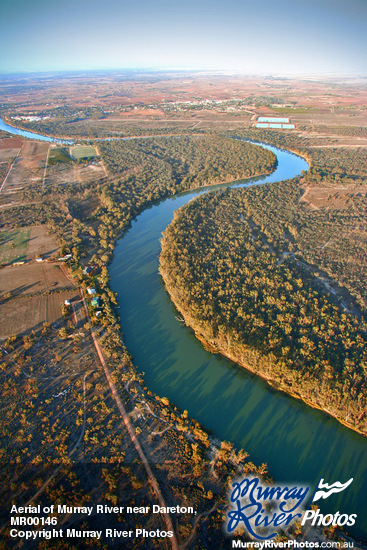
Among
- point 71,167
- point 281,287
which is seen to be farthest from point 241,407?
point 71,167

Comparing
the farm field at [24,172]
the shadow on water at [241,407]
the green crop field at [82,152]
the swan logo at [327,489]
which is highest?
the green crop field at [82,152]

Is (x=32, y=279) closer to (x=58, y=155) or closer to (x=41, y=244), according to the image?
(x=41, y=244)

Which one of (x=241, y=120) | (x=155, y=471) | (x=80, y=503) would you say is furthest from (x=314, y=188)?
(x=241, y=120)

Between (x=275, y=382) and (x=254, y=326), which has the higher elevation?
(x=254, y=326)

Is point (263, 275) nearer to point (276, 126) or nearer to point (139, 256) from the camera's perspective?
point (139, 256)

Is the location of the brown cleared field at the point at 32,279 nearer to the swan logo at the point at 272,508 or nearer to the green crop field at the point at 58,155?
the swan logo at the point at 272,508

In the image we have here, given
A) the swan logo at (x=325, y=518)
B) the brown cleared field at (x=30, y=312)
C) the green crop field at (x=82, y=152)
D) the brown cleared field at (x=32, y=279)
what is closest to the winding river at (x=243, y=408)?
the swan logo at (x=325, y=518)
